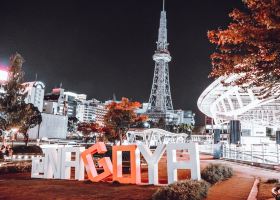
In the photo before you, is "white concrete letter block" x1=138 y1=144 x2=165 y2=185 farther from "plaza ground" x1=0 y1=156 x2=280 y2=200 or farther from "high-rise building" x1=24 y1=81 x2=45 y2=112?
"high-rise building" x1=24 y1=81 x2=45 y2=112

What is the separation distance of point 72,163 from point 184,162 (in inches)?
207

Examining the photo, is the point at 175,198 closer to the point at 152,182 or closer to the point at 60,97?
the point at 152,182

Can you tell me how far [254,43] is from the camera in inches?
320

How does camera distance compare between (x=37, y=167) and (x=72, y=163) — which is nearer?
(x=72, y=163)

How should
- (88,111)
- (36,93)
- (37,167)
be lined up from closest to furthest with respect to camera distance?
(37,167), (36,93), (88,111)

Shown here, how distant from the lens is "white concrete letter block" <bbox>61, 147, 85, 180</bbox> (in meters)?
13.3

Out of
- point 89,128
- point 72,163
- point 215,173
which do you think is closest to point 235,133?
point 215,173

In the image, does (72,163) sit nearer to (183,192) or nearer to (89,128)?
(183,192)

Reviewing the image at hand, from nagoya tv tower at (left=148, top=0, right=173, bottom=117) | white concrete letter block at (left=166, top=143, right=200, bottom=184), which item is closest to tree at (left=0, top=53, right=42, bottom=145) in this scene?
white concrete letter block at (left=166, top=143, right=200, bottom=184)

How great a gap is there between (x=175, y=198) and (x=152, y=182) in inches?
126

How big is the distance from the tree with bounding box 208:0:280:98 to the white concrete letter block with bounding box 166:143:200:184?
2.84 meters

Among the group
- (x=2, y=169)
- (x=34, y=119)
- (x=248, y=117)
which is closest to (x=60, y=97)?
(x=34, y=119)

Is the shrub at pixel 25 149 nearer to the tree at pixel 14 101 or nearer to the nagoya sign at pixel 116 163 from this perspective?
the tree at pixel 14 101

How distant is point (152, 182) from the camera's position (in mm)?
11445
